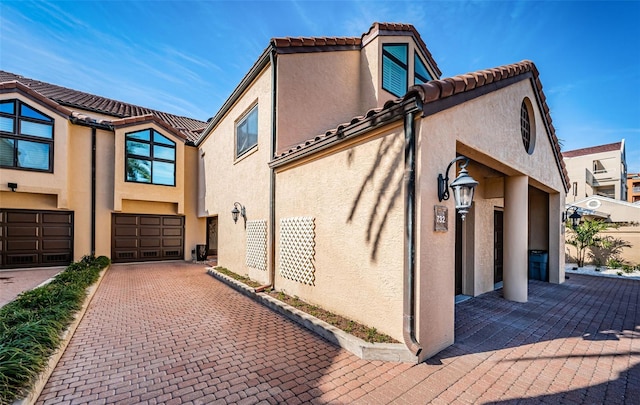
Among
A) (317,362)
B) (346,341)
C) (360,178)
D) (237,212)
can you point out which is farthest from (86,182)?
(346,341)

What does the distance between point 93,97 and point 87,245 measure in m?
11.0

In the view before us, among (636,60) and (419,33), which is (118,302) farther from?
(636,60)

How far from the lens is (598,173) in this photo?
1325 inches

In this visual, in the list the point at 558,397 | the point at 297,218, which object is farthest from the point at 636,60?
the point at 297,218

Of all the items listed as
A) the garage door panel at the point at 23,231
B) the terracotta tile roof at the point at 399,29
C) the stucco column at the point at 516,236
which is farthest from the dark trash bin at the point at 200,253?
the stucco column at the point at 516,236

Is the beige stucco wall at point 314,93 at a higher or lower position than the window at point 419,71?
lower

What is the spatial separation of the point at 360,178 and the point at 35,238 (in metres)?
14.9

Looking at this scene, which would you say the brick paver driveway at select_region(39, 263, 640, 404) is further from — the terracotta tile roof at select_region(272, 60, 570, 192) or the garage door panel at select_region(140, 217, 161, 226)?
the garage door panel at select_region(140, 217, 161, 226)

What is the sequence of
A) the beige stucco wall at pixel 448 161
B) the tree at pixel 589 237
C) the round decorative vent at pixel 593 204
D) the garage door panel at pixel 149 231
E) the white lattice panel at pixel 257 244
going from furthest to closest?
the round decorative vent at pixel 593 204
the garage door panel at pixel 149 231
the tree at pixel 589 237
the white lattice panel at pixel 257 244
the beige stucco wall at pixel 448 161

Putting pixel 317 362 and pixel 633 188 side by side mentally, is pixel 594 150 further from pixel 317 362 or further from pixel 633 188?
pixel 317 362

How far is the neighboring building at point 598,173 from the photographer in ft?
107

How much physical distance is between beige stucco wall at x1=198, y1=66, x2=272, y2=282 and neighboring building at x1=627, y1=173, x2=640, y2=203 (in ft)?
214

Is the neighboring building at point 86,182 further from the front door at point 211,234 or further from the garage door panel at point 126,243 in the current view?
the front door at point 211,234

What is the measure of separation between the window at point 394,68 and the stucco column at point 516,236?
4947mm
